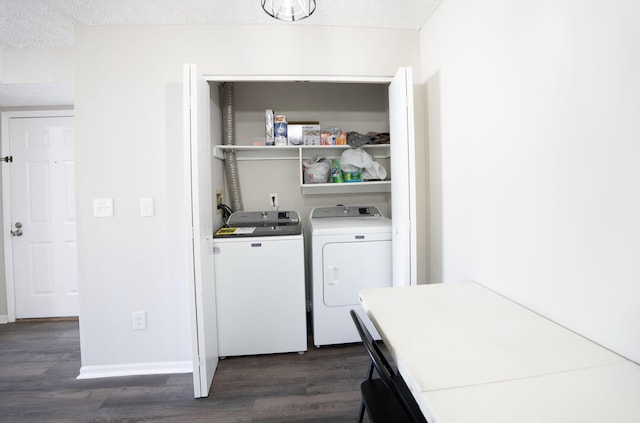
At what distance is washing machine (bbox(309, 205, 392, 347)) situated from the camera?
2199 millimetres

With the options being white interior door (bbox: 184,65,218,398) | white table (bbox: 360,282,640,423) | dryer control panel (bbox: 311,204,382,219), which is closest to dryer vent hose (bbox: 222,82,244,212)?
white interior door (bbox: 184,65,218,398)

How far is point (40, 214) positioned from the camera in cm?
290

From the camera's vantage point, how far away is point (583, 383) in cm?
74

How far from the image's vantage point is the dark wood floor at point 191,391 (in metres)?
1.66

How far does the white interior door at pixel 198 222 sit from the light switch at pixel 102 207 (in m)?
0.72

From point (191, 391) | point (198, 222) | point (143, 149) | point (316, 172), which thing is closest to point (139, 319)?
point (191, 391)

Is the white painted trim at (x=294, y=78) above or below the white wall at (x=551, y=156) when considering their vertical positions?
above

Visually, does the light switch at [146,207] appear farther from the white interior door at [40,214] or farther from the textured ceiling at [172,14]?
the white interior door at [40,214]

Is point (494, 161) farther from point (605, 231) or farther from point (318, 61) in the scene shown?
point (318, 61)

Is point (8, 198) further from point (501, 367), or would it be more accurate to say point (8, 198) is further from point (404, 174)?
point (501, 367)

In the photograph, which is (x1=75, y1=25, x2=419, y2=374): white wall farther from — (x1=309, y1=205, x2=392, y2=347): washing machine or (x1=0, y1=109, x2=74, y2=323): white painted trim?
(x1=0, y1=109, x2=74, y2=323): white painted trim

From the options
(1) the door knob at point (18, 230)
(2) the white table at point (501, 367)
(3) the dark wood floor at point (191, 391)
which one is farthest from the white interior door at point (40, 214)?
(2) the white table at point (501, 367)

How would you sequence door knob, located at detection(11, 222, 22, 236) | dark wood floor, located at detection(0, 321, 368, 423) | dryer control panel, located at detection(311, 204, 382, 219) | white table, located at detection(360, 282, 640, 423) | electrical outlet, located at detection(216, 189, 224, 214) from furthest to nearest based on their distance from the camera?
door knob, located at detection(11, 222, 22, 236) < dryer control panel, located at detection(311, 204, 382, 219) < electrical outlet, located at detection(216, 189, 224, 214) < dark wood floor, located at detection(0, 321, 368, 423) < white table, located at detection(360, 282, 640, 423)

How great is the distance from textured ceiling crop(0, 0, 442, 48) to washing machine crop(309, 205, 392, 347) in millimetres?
1496
